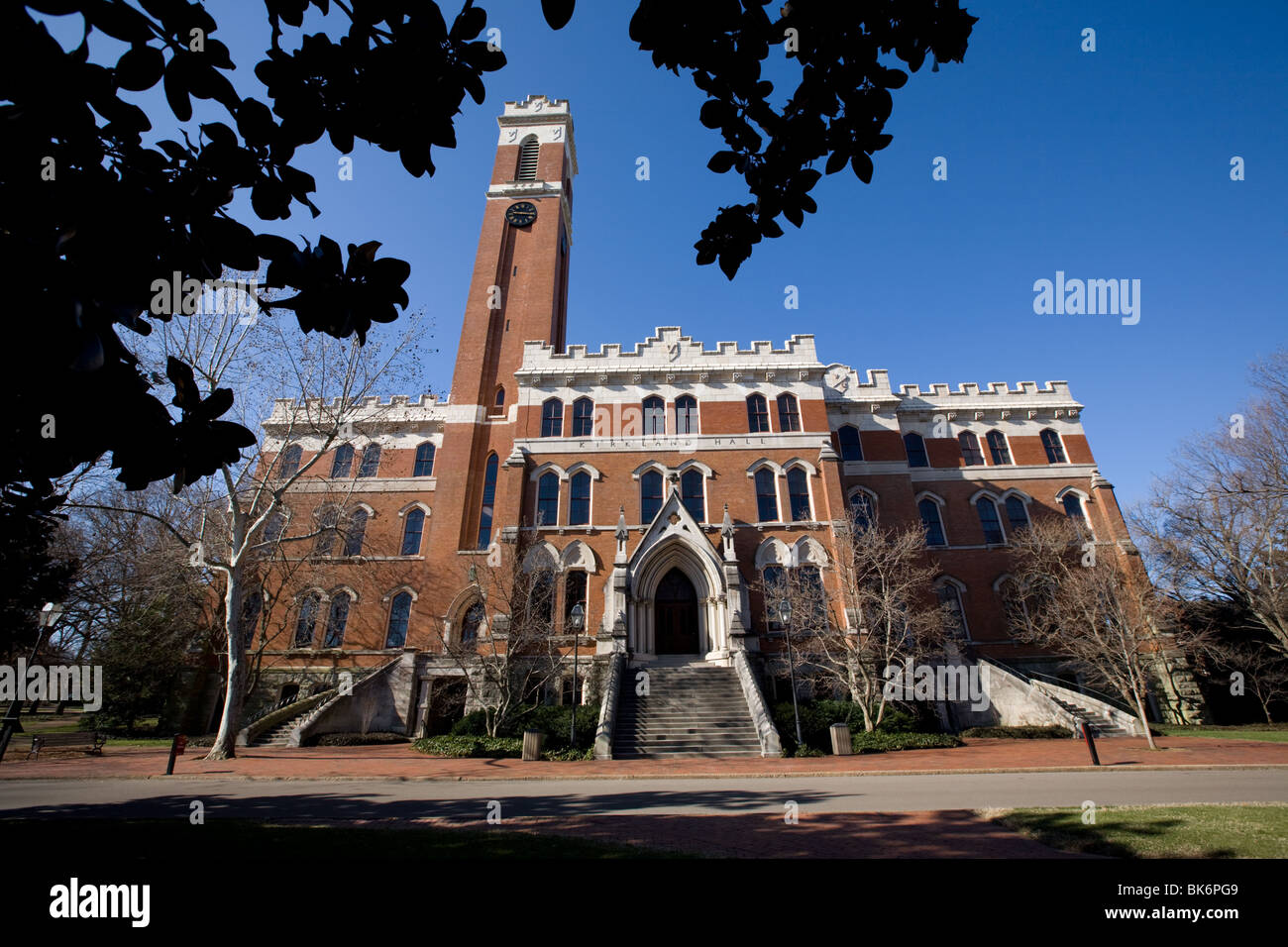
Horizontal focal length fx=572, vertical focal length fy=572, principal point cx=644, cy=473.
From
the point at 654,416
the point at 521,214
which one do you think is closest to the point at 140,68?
the point at 654,416

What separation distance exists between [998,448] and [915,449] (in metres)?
4.20

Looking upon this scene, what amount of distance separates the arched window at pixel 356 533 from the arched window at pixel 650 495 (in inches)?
535

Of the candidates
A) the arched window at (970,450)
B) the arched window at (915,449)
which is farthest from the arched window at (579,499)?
the arched window at (970,450)

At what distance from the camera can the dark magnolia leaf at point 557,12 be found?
231cm

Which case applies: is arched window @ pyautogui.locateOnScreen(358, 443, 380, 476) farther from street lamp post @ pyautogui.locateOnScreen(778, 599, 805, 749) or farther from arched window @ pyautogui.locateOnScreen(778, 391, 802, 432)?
street lamp post @ pyautogui.locateOnScreen(778, 599, 805, 749)

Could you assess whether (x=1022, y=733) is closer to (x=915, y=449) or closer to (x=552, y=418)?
(x=915, y=449)

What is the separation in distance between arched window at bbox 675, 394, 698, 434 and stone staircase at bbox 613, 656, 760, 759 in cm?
1039

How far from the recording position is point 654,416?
86.7ft

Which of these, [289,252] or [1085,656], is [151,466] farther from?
[1085,656]

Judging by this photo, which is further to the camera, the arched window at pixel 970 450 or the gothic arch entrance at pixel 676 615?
the arched window at pixel 970 450

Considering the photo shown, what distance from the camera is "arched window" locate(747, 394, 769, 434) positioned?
26.0m

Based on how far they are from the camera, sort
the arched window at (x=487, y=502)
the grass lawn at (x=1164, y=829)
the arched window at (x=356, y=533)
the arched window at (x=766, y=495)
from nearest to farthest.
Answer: the grass lawn at (x=1164, y=829), the arched window at (x=766, y=495), the arched window at (x=487, y=502), the arched window at (x=356, y=533)

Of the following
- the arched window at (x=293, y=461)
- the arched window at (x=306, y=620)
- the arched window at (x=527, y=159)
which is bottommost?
the arched window at (x=306, y=620)

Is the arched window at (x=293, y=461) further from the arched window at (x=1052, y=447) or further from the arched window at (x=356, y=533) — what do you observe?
the arched window at (x=1052, y=447)
